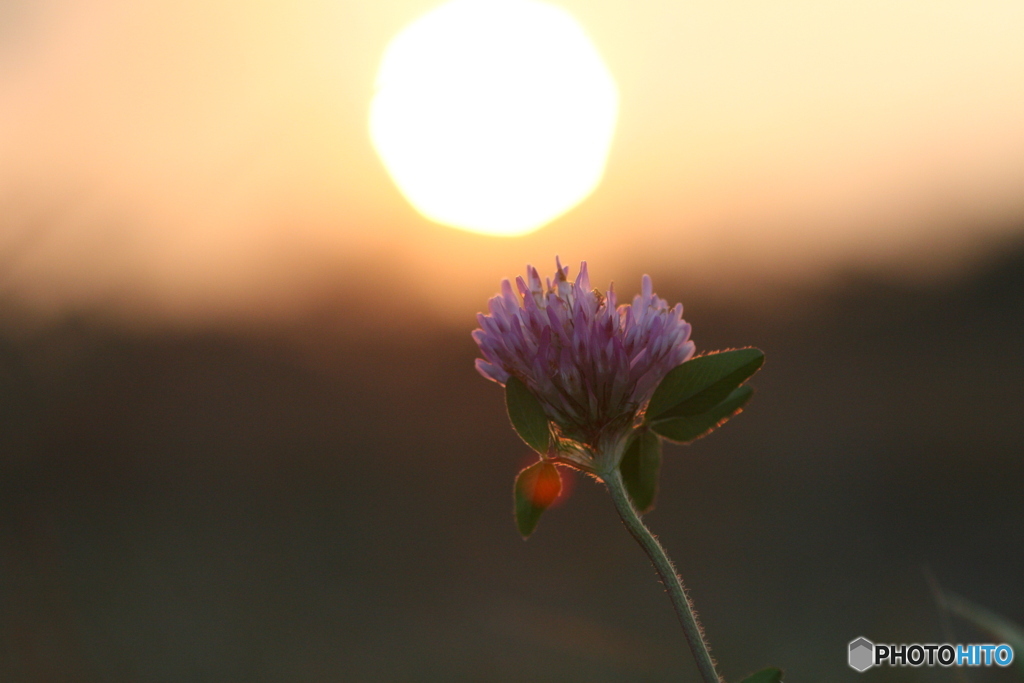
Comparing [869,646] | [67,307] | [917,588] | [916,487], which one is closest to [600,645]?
[917,588]

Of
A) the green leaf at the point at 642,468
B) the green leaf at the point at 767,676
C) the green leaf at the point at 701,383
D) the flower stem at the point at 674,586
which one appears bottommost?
the green leaf at the point at 767,676

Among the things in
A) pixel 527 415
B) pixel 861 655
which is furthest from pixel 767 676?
pixel 861 655

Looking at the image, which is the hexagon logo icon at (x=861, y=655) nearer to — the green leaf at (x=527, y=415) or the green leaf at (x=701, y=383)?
the green leaf at (x=701, y=383)

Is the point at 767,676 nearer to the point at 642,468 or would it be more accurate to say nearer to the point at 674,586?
the point at 674,586

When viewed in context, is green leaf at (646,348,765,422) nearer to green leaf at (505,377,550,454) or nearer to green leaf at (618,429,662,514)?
green leaf at (618,429,662,514)

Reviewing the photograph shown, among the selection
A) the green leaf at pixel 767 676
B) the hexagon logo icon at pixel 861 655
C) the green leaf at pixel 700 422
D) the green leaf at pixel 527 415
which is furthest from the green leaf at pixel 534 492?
the hexagon logo icon at pixel 861 655

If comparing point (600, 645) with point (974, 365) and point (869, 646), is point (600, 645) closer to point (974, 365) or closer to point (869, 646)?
point (869, 646)
